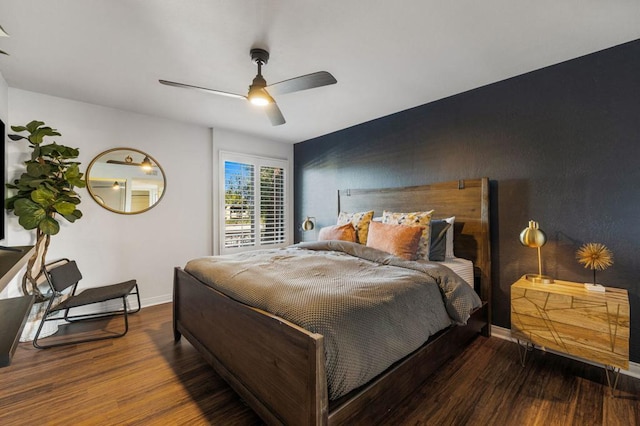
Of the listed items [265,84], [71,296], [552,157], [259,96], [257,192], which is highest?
[265,84]

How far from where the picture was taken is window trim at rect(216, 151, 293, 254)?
4215 millimetres

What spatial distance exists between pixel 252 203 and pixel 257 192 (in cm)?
21

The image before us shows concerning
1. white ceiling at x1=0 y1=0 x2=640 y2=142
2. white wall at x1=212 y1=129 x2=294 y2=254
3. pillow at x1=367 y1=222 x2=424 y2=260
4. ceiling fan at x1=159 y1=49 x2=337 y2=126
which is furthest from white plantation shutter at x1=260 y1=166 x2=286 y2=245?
ceiling fan at x1=159 y1=49 x2=337 y2=126

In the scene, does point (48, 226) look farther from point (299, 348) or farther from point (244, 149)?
point (299, 348)

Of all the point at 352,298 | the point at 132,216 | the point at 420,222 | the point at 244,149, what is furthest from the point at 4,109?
the point at 420,222

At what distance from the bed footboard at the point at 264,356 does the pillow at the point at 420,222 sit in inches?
67.0

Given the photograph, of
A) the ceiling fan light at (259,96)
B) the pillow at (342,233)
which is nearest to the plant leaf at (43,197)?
the ceiling fan light at (259,96)

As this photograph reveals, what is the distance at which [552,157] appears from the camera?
96.1 inches

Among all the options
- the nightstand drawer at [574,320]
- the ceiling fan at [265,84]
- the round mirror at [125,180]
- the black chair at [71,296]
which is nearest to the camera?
the nightstand drawer at [574,320]

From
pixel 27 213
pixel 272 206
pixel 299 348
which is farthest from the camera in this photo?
pixel 272 206

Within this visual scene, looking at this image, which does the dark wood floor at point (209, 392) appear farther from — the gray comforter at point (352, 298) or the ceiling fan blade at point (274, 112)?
the ceiling fan blade at point (274, 112)

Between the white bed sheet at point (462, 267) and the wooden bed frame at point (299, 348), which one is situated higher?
the white bed sheet at point (462, 267)

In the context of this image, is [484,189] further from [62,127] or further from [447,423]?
[62,127]

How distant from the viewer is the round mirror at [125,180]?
329cm
